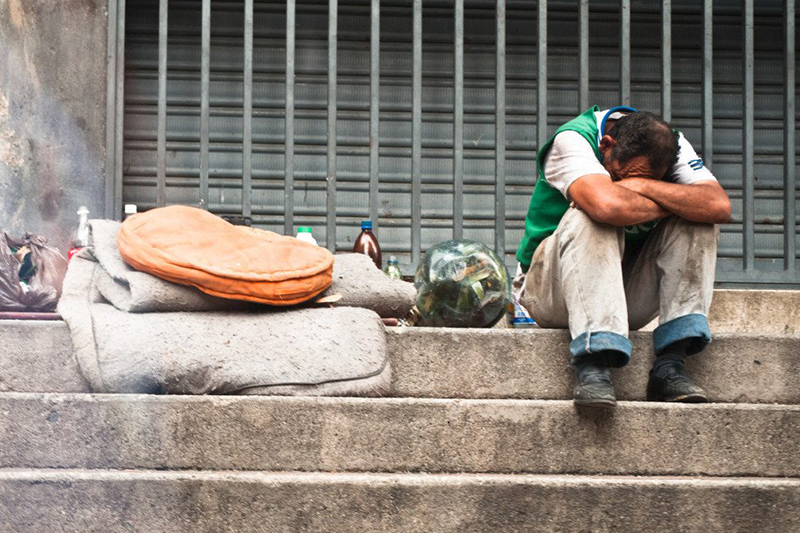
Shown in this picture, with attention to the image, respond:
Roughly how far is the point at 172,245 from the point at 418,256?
2039mm

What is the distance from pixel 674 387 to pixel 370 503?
1.18m

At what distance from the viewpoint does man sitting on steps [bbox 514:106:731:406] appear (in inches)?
139

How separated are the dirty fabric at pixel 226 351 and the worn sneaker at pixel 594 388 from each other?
2.14 ft

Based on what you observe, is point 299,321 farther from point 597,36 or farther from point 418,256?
point 597,36

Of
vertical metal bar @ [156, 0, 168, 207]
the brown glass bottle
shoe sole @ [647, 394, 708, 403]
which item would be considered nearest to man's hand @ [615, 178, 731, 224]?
shoe sole @ [647, 394, 708, 403]

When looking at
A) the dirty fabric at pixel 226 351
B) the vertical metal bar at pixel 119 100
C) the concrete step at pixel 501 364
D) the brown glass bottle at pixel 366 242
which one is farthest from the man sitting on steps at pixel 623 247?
the vertical metal bar at pixel 119 100

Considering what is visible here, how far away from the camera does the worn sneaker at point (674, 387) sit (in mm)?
3512

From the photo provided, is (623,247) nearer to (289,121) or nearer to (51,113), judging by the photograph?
(289,121)

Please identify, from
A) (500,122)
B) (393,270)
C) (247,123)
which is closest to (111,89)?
(247,123)

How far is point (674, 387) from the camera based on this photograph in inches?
139

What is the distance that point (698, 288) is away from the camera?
12.2 feet

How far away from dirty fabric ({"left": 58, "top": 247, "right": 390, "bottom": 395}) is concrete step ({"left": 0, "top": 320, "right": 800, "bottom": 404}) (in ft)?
0.40

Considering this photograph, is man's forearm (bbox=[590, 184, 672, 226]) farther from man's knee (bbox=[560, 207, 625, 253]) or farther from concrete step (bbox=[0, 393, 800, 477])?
concrete step (bbox=[0, 393, 800, 477])

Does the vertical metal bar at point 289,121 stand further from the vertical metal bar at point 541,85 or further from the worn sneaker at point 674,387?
the worn sneaker at point 674,387
